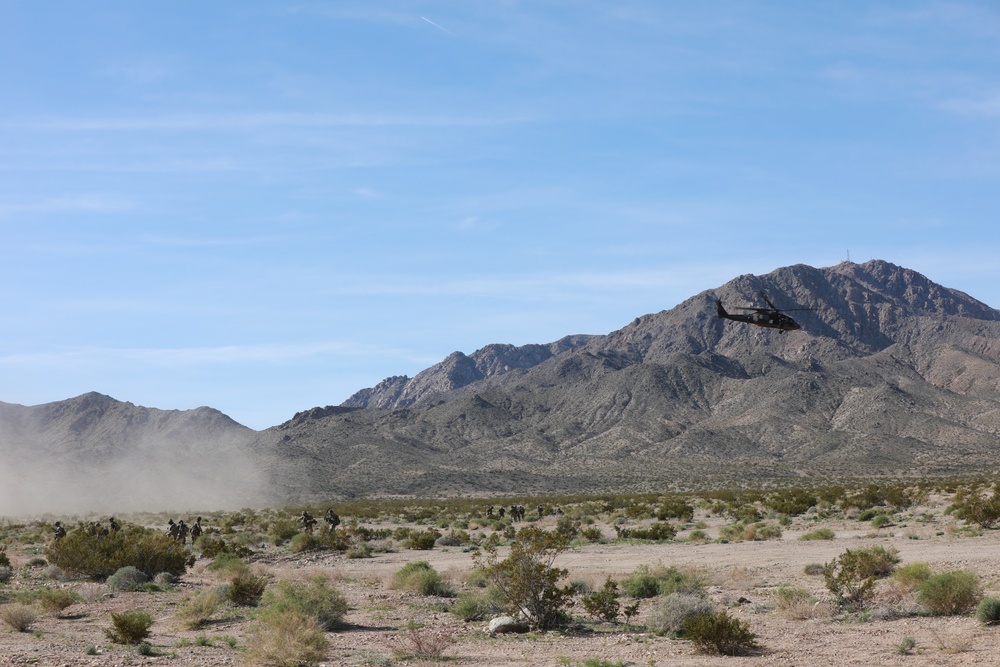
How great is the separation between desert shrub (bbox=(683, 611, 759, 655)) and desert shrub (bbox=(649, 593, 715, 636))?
149 centimetres

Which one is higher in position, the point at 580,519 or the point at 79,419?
the point at 79,419

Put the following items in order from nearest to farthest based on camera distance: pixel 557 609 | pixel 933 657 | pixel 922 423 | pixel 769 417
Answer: pixel 933 657 < pixel 557 609 < pixel 922 423 < pixel 769 417

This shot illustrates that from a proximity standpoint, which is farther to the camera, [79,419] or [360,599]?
[79,419]

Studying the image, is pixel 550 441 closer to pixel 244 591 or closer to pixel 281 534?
pixel 281 534

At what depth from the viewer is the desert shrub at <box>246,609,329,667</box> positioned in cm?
1611

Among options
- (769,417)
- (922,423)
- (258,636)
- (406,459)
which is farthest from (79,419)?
(258,636)

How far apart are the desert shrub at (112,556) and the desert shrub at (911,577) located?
20971mm

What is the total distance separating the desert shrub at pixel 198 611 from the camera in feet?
68.6

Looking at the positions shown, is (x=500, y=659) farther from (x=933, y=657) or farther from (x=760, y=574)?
(x=760, y=574)

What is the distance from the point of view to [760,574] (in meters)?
26.1

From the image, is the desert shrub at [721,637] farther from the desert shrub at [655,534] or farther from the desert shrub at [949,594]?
the desert shrub at [655,534]

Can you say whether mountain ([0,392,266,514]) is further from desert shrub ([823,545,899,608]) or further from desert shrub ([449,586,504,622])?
desert shrub ([823,545,899,608])

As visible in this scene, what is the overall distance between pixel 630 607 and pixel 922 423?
434ft

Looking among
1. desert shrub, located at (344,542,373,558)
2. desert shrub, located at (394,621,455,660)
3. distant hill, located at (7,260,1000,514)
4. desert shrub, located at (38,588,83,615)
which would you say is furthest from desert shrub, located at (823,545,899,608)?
distant hill, located at (7,260,1000,514)
